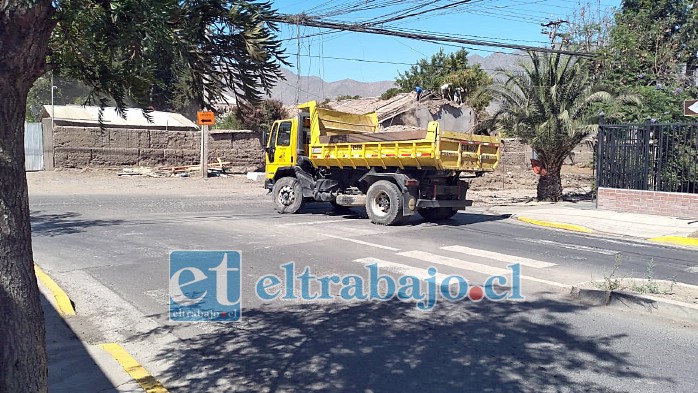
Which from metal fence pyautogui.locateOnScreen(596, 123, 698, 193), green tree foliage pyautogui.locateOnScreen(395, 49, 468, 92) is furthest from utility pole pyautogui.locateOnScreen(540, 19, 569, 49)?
metal fence pyautogui.locateOnScreen(596, 123, 698, 193)

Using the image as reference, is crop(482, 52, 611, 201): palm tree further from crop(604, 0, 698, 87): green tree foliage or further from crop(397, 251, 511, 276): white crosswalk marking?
crop(397, 251, 511, 276): white crosswalk marking

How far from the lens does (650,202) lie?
1708 cm

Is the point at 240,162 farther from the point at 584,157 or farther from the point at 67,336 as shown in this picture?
the point at 67,336

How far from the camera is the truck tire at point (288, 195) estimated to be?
660 inches

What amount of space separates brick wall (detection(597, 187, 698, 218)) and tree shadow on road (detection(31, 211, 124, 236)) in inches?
536

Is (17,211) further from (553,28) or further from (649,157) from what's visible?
(553,28)

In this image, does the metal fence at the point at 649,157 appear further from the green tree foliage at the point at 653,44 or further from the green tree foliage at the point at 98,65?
the green tree foliage at the point at 98,65

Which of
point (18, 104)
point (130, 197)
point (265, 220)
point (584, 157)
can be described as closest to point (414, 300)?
point (18, 104)

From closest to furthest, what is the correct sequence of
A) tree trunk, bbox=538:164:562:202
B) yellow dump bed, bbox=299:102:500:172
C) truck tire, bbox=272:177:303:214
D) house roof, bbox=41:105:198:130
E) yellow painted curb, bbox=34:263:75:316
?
yellow painted curb, bbox=34:263:75:316, yellow dump bed, bbox=299:102:500:172, truck tire, bbox=272:177:303:214, tree trunk, bbox=538:164:562:202, house roof, bbox=41:105:198:130

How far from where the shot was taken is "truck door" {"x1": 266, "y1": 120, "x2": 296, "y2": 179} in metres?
17.1

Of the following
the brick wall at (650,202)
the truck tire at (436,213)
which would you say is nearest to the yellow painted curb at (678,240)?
the brick wall at (650,202)

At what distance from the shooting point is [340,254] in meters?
10.4

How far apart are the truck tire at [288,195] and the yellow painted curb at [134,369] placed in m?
11.0

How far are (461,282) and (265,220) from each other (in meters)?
7.81
